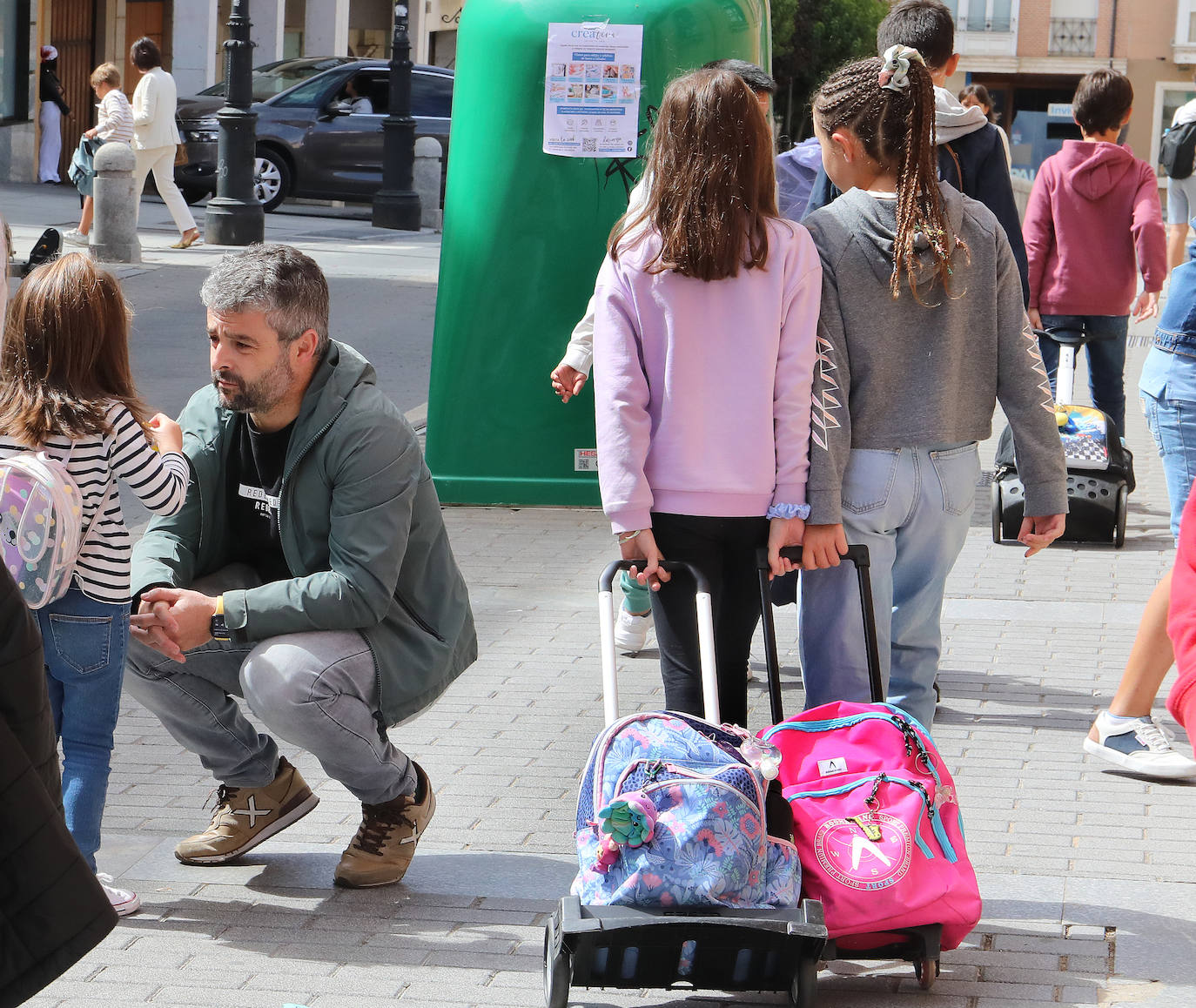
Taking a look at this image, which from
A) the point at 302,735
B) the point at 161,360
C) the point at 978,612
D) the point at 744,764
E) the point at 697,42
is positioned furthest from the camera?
the point at 161,360

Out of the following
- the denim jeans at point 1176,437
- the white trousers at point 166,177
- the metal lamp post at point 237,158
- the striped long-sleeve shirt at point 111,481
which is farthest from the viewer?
the metal lamp post at point 237,158

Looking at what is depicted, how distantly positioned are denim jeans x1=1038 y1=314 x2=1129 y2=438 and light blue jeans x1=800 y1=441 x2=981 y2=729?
4376 mm

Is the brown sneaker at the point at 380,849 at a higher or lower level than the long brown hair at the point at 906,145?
lower

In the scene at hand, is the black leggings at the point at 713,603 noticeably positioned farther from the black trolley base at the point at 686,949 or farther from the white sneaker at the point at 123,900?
the white sneaker at the point at 123,900

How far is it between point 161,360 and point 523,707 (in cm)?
621

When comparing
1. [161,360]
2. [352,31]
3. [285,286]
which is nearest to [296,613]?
[285,286]

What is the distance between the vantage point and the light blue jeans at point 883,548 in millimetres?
3842

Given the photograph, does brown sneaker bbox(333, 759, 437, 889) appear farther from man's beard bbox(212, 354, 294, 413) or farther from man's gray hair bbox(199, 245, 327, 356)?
man's gray hair bbox(199, 245, 327, 356)

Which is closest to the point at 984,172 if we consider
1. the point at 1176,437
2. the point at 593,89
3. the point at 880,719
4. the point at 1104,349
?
the point at 1176,437

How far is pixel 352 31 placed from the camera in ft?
122

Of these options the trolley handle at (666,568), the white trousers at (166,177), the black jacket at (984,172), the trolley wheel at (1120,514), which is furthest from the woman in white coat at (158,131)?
the trolley handle at (666,568)

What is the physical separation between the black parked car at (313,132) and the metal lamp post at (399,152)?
0.74 metres

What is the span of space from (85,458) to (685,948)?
5.31ft

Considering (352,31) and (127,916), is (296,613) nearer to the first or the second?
(127,916)
